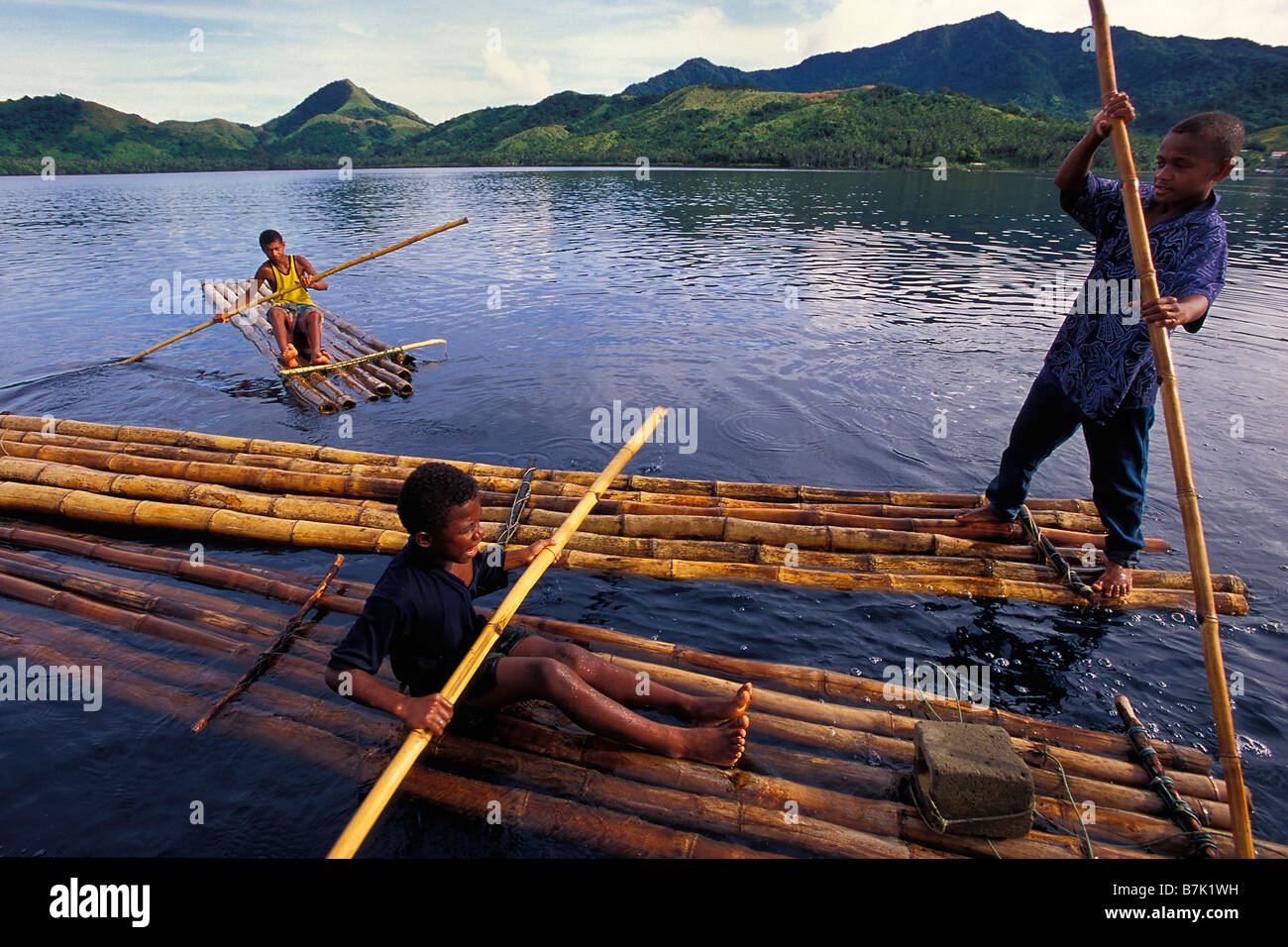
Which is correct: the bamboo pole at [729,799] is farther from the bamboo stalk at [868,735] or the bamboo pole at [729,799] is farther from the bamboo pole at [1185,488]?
the bamboo pole at [1185,488]

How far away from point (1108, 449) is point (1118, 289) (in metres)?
1.27

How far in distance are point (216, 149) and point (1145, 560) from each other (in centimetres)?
23236

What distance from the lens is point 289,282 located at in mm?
12164

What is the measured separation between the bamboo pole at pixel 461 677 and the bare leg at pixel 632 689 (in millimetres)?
346

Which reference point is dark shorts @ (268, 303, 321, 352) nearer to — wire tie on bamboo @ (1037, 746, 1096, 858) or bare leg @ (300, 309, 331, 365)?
bare leg @ (300, 309, 331, 365)

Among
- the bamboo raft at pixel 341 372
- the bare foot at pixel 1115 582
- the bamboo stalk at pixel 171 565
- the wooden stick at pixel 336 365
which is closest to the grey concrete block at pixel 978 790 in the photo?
the bare foot at pixel 1115 582

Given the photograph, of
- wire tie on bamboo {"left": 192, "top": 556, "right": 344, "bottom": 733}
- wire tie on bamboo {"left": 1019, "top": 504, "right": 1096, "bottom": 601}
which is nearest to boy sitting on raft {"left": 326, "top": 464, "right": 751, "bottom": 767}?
wire tie on bamboo {"left": 192, "top": 556, "right": 344, "bottom": 733}

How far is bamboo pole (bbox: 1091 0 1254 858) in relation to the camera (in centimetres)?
319

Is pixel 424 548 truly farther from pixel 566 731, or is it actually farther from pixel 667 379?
pixel 667 379

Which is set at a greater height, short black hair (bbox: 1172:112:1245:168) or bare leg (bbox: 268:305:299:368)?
short black hair (bbox: 1172:112:1245:168)

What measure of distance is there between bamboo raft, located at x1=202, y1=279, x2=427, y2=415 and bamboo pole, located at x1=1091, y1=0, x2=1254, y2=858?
11253mm
